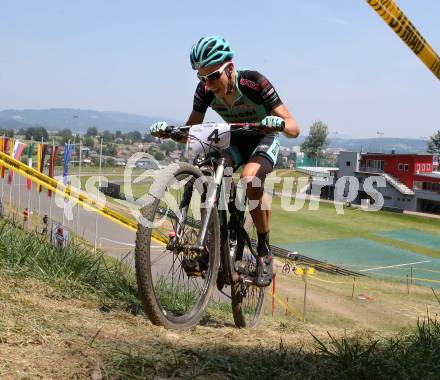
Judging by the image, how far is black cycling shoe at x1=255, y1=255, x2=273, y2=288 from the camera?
5691 millimetres

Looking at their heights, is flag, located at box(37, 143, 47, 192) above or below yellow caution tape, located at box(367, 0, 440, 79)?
below

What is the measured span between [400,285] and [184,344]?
31.6 m

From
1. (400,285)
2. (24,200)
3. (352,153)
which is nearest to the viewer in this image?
(400,285)

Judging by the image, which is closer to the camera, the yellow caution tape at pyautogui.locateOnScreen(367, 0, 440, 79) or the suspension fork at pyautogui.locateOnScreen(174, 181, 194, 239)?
the suspension fork at pyautogui.locateOnScreen(174, 181, 194, 239)

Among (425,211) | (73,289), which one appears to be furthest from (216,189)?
(425,211)

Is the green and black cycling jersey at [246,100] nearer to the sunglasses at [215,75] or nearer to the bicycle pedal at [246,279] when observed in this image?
the sunglasses at [215,75]

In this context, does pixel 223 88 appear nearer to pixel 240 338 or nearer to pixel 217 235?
pixel 217 235

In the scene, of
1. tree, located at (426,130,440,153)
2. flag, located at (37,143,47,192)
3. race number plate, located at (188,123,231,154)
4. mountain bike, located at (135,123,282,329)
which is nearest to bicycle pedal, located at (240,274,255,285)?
mountain bike, located at (135,123,282,329)

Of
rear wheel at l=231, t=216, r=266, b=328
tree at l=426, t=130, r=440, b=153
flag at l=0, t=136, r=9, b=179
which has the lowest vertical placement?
rear wheel at l=231, t=216, r=266, b=328

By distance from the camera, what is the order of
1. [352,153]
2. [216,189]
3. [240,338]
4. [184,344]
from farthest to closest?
[352,153] < [216,189] < [240,338] < [184,344]

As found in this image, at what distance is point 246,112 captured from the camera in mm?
5457

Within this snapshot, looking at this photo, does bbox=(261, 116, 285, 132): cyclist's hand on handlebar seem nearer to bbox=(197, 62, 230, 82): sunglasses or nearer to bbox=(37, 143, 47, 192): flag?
bbox=(197, 62, 230, 82): sunglasses

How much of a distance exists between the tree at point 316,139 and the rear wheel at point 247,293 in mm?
169998

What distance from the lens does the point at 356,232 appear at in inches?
2322
